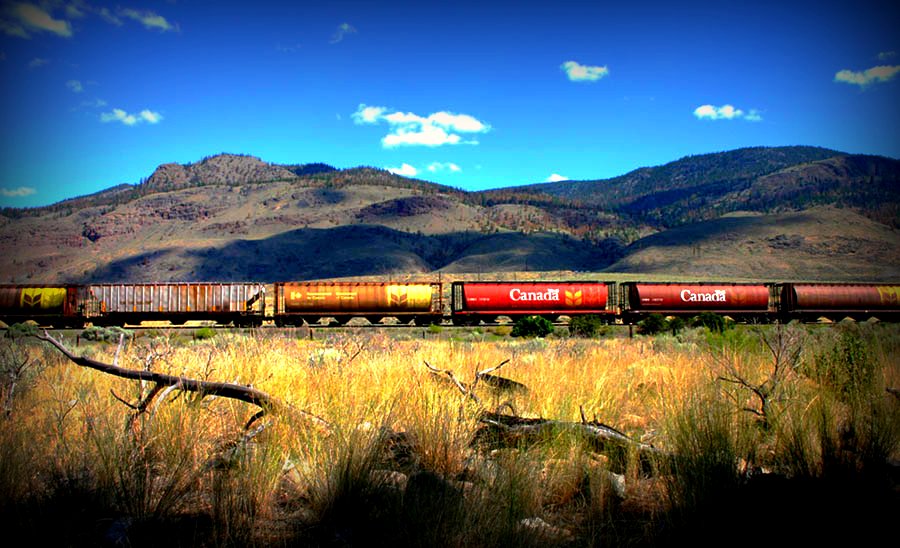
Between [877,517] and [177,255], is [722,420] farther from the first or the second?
[177,255]

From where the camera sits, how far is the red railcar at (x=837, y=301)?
122 ft

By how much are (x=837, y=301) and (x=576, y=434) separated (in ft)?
133

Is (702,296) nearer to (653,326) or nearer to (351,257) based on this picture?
(653,326)

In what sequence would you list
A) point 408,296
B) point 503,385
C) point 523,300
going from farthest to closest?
point 408,296 → point 523,300 → point 503,385

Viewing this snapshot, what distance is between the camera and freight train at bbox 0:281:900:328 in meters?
34.5

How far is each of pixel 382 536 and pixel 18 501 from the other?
2453mm

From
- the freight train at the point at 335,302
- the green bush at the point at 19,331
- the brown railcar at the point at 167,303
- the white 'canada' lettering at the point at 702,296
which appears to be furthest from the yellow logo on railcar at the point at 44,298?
the white 'canada' lettering at the point at 702,296

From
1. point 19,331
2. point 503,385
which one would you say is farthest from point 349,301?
point 503,385

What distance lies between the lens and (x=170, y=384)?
485 cm

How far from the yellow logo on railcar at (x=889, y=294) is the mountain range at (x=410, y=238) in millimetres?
48013

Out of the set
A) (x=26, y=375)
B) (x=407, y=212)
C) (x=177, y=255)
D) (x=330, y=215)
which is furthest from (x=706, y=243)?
(x=26, y=375)

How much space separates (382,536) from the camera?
143 inches

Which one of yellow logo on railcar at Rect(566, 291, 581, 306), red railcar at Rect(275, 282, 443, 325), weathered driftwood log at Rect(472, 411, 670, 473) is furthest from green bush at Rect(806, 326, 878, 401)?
red railcar at Rect(275, 282, 443, 325)

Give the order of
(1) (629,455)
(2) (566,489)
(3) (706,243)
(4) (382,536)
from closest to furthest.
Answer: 1. (4) (382,536)
2. (2) (566,489)
3. (1) (629,455)
4. (3) (706,243)
